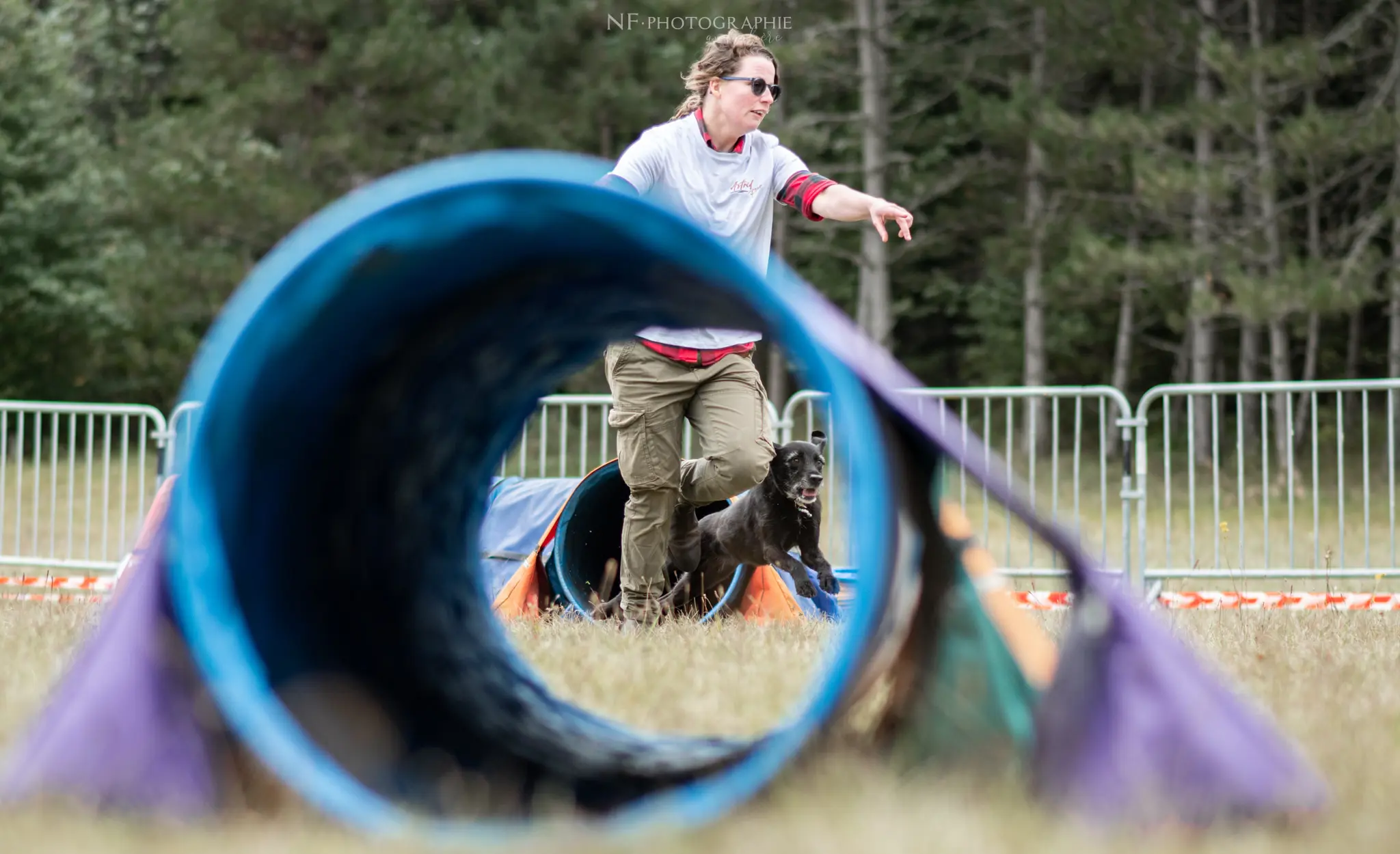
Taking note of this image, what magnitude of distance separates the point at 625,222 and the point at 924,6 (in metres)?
21.3

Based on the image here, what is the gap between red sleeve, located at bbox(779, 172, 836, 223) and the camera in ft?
15.5

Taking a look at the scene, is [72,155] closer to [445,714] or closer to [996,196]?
[996,196]

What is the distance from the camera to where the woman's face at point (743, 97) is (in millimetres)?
4602

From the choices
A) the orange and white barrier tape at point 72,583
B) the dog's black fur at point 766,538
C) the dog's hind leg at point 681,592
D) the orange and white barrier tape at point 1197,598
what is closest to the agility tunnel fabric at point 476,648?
the dog's black fur at point 766,538

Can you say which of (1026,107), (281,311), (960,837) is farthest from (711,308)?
(1026,107)

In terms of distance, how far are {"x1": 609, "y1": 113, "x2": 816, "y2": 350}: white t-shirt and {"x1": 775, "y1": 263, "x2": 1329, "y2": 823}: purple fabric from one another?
2.36 meters

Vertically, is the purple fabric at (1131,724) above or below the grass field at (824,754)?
above

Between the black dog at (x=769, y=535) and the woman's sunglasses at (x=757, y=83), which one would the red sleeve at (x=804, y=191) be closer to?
the woman's sunglasses at (x=757, y=83)

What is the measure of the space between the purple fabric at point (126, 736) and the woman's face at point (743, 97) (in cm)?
278

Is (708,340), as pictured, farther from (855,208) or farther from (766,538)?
(766,538)

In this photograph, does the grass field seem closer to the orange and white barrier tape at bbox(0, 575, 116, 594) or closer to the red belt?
the red belt

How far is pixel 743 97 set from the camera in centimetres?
461

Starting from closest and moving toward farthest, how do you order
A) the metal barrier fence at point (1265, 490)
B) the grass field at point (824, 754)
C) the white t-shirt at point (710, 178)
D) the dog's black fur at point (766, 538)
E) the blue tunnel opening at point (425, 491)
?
the grass field at point (824, 754)
the blue tunnel opening at point (425, 491)
the white t-shirt at point (710, 178)
the dog's black fur at point (766, 538)
the metal barrier fence at point (1265, 490)

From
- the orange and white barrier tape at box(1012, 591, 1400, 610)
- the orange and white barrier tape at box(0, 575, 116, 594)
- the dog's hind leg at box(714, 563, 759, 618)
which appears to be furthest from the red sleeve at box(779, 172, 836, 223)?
the orange and white barrier tape at box(0, 575, 116, 594)
